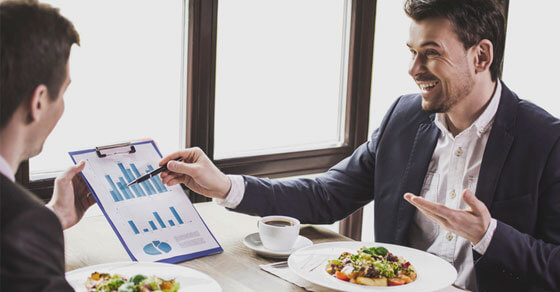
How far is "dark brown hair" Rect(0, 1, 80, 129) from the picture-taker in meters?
0.92

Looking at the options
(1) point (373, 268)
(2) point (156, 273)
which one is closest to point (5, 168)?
(2) point (156, 273)

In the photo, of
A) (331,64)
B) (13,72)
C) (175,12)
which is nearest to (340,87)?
(331,64)

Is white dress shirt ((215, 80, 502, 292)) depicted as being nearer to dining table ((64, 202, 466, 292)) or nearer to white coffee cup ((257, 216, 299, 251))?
dining table ((64, 202, 466, 292))

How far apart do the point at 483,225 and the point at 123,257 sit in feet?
3.11

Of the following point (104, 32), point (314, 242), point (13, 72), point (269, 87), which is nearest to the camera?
point (13, 72)

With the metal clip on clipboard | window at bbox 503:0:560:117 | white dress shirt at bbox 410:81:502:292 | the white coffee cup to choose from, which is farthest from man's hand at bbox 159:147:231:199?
window at bbox 503:0:560:117

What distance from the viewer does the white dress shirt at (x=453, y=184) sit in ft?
5.92

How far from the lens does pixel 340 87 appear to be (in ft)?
9.32

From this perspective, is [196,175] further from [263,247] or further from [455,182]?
[455,182]

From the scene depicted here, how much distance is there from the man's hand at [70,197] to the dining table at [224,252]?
0.35 feet

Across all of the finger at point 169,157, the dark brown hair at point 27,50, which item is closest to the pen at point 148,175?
the finger at point 169,157

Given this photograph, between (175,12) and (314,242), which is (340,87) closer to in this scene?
(175,12)

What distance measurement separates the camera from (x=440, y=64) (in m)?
1.82

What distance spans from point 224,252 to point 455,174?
0.79 meters
